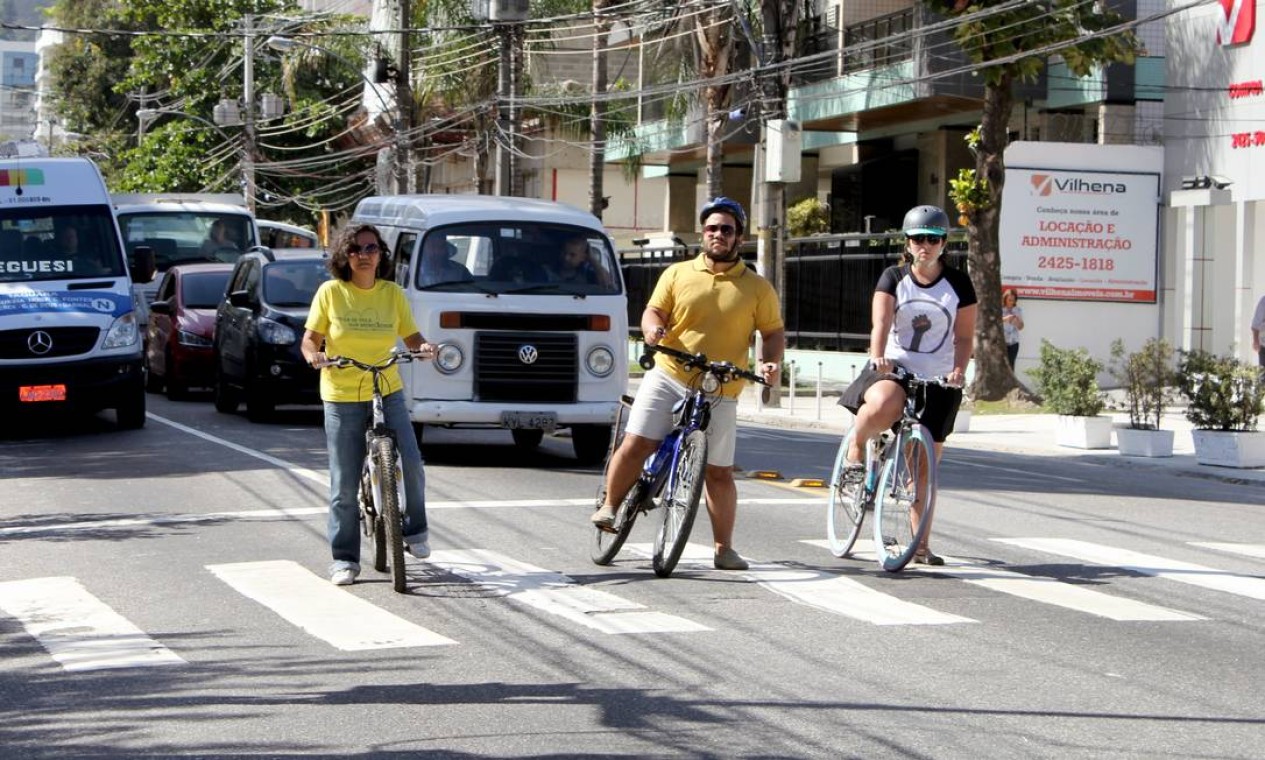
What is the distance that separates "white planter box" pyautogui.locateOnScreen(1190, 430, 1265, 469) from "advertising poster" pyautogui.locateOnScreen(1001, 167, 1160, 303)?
1232 centimetres

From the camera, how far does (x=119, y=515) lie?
13.7 metres

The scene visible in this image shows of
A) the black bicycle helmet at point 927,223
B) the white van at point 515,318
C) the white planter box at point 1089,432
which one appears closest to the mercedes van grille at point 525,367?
the white van at point 515,318

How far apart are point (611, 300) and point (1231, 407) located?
675 centimetres

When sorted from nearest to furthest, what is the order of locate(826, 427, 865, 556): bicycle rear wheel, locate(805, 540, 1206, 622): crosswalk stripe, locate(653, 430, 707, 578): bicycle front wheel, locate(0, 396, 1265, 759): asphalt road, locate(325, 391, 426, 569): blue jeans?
locate(0, 396, 1265, 759): asphalt road, locate(805, 540, 1206, 622): crosswalk stripe, locate(653, 430, 707, 578): bicycle front wheel, locate(325, 391, 426, 569): blue jeans, locate(826, 427, 865, 556): bicycle rear wheel

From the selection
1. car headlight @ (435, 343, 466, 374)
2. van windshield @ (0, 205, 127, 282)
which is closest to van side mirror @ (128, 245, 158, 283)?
van windshield @ (0, 205, 127, 282)

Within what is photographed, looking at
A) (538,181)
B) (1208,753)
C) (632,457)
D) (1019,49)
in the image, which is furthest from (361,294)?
(538,181)

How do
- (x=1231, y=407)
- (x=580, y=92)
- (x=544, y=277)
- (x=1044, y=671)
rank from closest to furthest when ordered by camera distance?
(x=1044, y=671) < (x=544, y=277) < (x=1231, y=407) < (x=580, y=92)

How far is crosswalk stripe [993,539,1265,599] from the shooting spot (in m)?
10.8

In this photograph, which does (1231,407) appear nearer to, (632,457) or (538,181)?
(632,457)

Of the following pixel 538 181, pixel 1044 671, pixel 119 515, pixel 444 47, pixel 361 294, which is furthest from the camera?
pixel 538 181

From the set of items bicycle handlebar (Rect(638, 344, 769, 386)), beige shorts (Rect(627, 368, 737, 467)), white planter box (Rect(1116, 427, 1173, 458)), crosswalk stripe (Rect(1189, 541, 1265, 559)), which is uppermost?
bicycle handlebar (Rect(638, 344, 769, 386))

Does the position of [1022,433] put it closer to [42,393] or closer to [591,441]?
[591,441]

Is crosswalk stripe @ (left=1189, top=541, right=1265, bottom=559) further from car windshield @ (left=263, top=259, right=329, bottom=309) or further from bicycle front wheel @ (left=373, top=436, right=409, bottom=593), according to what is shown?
car windshield @ (left=263, top=259, right=329, bottom=309)

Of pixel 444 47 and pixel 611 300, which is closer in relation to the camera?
pixel 611 300
